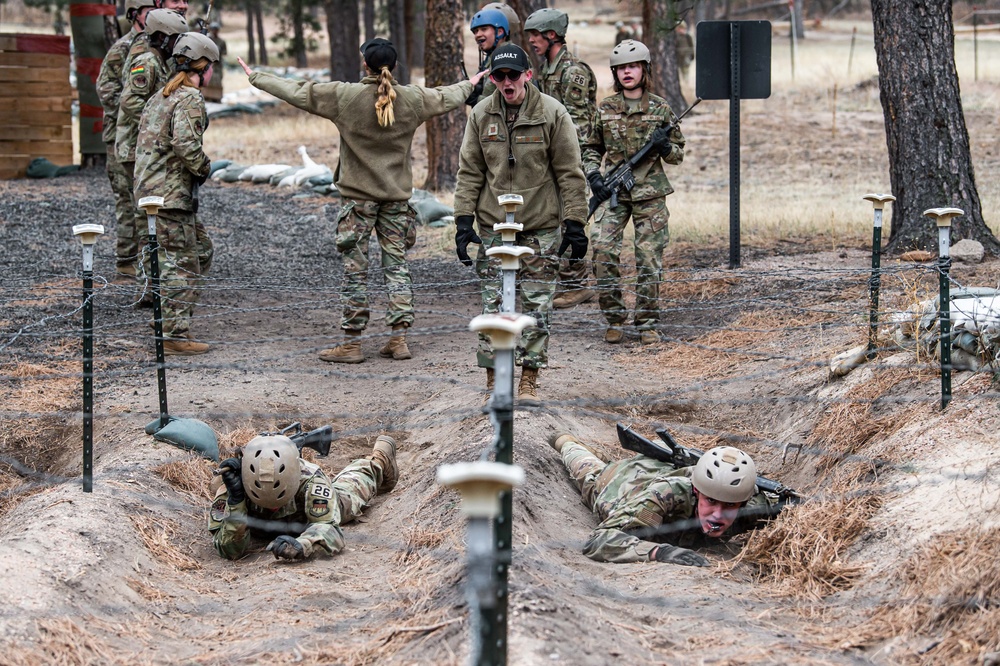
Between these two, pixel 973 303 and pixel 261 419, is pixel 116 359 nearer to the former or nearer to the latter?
pixel 261 419

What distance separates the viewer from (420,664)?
4195 millimetres

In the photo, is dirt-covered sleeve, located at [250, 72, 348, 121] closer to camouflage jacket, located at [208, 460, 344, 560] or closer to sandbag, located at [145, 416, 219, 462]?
sandbag, located at [145, 416, 219, 462]

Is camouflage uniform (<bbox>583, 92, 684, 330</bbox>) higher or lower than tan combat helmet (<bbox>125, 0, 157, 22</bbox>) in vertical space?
lower

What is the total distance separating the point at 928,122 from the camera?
10133 millimetres

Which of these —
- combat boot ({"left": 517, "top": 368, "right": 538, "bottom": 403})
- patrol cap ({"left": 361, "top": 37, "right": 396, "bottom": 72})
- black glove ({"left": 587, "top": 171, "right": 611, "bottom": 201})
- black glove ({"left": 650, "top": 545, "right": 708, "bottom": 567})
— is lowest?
black glove ({"left": 650, "top": 545, "right": 708, "bottom": 567})

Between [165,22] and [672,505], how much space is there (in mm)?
5664

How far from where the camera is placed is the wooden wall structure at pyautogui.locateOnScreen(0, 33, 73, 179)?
17.6 m

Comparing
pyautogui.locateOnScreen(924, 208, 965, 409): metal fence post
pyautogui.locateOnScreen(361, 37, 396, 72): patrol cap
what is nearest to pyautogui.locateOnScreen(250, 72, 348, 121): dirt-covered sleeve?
pyautogui.locateOnScreen(361, 37, 396, 72): patrol cap

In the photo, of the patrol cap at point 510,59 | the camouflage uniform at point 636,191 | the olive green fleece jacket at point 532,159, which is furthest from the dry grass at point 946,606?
the camouflage uniform at point 636,191

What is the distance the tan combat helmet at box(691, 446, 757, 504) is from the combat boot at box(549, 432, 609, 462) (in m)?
1.30

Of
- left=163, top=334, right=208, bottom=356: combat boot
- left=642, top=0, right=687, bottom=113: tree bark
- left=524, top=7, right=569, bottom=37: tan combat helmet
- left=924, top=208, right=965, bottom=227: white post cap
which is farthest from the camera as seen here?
left=642, top=0, right=687, bottom=113: tree bark

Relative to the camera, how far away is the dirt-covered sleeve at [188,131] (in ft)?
28.3

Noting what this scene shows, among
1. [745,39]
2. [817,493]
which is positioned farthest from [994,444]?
[745,39]

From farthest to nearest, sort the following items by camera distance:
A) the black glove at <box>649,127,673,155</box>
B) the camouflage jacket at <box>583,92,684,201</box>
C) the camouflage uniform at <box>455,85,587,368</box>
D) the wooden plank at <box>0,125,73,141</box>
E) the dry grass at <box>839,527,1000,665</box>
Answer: the wooden plank at <box>0,125,73,141</box> < the camouflage jacket at <box>583,92,684,201</box> < the black glove at <box>649,127,673,155</box> < the camouflage uniform at <box>455,85,587,368</box> < the dry grass at <box>839,527,1000,665</box>
